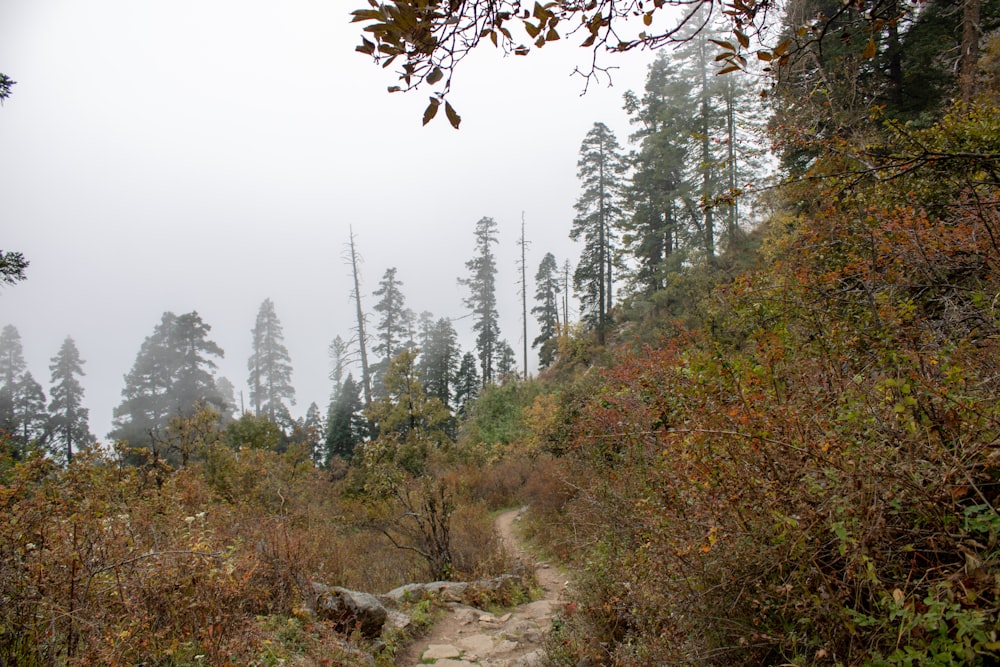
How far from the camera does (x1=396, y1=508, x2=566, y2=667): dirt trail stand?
15.8 ft

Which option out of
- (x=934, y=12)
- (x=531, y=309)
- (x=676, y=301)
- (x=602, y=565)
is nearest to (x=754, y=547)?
(x=602, y=565)

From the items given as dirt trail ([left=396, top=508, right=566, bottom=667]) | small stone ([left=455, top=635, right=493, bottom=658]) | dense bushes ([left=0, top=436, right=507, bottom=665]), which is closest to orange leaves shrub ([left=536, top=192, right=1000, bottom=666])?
dirt trail ([left=396, top=508, right=566, bottom=667])

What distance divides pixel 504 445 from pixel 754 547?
19880mm

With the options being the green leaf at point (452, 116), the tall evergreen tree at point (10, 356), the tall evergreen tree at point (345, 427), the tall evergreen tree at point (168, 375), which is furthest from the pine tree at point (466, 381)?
the green leaf at point (452, 116)

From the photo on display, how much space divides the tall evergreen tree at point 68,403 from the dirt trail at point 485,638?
3458 cm

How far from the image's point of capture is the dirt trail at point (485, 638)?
4816 mm

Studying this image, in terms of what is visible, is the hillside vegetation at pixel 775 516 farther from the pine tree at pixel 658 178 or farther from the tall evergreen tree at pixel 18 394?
the tall evergreen tree at pixel 18 394

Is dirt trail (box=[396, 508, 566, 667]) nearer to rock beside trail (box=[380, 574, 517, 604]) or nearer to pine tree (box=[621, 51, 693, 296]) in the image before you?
rock beside trail (box=[380, 574, 517, 604])

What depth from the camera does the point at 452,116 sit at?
152cm

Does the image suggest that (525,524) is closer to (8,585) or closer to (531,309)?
(8,585)

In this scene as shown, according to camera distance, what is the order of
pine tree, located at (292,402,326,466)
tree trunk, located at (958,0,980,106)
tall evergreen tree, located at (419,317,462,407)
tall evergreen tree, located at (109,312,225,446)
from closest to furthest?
tree trunk, located at (958,0,980,106)
pine tree, located at (292,402,326,466)
tall evergreen tree, located at (109,312,225,446)
tall evergreen tree, located at (419,317,462,407)

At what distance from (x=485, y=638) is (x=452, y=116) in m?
5.60

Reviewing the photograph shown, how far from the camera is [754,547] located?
2463 millimetres

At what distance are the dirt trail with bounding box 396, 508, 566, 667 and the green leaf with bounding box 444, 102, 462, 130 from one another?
4429 millimetres
